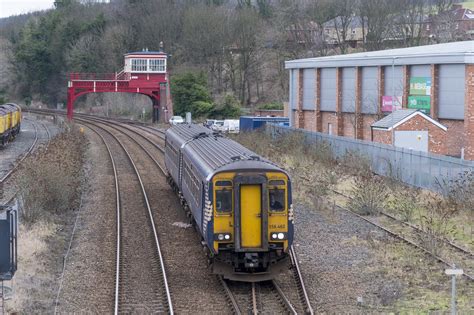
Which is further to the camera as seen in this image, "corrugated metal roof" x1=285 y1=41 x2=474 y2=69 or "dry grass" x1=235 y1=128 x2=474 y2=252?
"corrugated metal roof" x1=285 y1=41 x2=474 y2=69

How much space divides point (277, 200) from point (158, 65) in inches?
2193

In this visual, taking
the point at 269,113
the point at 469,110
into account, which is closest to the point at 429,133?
the point at 469,110

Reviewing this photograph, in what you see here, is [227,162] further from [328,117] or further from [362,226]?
[328,117]

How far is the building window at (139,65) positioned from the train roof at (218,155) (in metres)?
45.8

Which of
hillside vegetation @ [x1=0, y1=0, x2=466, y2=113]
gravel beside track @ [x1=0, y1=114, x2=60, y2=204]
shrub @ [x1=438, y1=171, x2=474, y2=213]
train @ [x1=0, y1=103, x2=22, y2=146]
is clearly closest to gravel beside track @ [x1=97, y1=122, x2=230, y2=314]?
gravel beside track @ [x1=0, y1=114, x2=60, y2=204]

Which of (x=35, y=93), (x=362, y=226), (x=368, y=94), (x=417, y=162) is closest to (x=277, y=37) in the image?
(x=35, y=93)

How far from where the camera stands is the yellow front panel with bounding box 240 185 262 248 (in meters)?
14.1

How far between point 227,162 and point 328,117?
3097 cm

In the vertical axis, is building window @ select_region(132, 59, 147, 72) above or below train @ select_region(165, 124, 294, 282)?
above

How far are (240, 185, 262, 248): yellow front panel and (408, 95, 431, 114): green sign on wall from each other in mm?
21685

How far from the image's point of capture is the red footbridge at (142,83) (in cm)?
6700

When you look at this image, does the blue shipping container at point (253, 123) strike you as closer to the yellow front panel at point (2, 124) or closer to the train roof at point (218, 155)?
the yellow front panel at point (2, 124)

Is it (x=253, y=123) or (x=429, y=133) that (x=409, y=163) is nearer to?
(x=429, y=133)

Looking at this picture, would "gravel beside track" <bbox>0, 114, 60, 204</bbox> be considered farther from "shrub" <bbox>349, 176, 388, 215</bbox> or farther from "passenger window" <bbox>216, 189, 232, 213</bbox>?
"passenger window" <bbox>216, 189, 232, 213</bbox>
